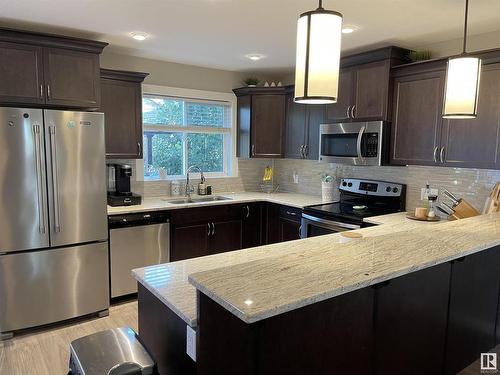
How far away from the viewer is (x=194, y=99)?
14.7ft

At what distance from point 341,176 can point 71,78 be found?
2.91 m

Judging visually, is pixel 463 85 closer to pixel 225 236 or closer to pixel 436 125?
pixel 436 125

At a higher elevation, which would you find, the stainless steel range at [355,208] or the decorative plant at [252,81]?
the decorative plant at [252,81]

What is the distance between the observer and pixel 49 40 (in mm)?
2982

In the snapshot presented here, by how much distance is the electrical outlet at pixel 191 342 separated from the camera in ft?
4.59

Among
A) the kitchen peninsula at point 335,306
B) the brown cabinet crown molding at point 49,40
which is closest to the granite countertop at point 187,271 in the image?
the kitchen peninsula at point 335,306

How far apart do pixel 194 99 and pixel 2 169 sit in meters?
2.27

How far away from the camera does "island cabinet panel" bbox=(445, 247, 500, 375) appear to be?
2.06m

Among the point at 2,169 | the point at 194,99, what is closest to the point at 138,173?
the point at 194,99

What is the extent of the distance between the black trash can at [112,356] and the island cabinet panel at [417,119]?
2.69 meters

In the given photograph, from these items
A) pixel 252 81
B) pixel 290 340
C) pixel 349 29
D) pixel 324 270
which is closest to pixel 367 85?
pixel 349 29

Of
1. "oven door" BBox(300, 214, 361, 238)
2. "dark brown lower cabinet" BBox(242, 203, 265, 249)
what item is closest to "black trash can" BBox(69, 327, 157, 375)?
"oven door" BBox(300, 214, 361, 238)

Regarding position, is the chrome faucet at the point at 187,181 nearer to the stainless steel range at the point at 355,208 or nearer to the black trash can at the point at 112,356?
the stainless steel range at the point at 355,208

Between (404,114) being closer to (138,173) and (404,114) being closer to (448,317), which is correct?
(448,317)
